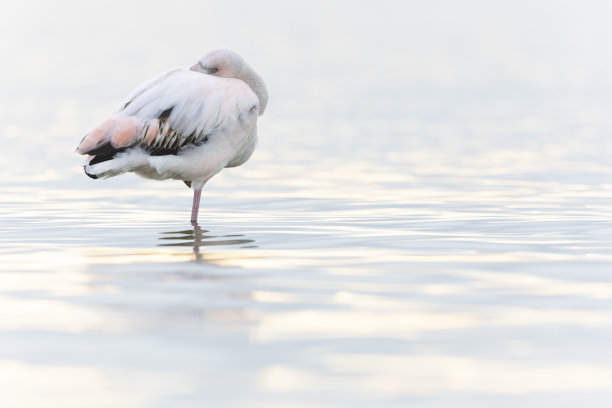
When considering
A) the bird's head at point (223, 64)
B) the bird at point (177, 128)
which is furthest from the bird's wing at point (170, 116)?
the bird's head at point (223, 64)

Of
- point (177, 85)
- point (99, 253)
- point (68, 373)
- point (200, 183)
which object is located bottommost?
point (68, 373)

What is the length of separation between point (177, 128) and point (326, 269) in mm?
2466

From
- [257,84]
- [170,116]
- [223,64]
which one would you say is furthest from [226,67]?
[170,116]

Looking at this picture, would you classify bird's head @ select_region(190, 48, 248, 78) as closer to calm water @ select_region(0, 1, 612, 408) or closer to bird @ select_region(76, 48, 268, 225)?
bird @ select_region(76, 48, 268, 225)

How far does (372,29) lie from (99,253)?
66.4 metres

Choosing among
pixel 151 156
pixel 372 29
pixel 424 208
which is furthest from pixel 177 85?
pixel 372 29

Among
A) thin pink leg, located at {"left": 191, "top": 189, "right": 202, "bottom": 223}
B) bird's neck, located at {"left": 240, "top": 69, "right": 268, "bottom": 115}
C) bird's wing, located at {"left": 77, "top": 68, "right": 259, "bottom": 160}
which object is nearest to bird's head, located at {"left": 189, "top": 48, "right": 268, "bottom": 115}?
bird's neck, located at {"left": 240, "top": 69, "right": 268, "bottom": 115}

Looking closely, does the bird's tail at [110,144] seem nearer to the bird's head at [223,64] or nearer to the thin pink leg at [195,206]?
the bird's head at [223,64]

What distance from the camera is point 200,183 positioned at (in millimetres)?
10242

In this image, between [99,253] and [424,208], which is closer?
[99,253]

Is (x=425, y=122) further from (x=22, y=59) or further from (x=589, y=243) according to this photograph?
(x=22, y=59)

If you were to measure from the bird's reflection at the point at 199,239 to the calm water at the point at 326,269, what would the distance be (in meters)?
0.03

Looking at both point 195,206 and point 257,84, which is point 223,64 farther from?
point 195,206

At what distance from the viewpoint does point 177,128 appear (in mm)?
9523
